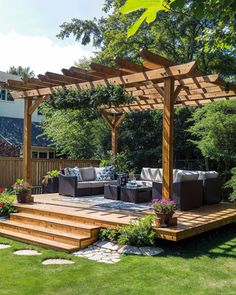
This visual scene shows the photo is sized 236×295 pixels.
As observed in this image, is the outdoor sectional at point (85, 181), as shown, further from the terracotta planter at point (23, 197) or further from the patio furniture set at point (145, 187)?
the terracotta planter at point (23, 197)

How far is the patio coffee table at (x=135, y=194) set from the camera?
9352 millimetres

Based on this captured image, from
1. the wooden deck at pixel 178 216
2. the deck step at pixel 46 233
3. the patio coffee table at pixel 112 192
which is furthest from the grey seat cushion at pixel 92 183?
the deck step at pixel 46 233

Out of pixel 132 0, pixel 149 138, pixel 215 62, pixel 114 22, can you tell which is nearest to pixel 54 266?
pixel 132 0

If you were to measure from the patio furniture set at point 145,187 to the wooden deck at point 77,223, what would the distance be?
377mm

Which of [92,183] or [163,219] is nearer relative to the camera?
[163,219]

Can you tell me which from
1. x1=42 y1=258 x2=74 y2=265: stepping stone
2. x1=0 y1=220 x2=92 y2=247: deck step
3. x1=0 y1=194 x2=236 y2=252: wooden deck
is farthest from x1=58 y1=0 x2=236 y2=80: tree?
x1=42 y1=258 x2=74 y2=265: stepping stone

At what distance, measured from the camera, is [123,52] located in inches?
688

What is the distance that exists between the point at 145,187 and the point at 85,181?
2.35 metres

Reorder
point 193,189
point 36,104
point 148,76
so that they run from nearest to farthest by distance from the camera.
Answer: point 148,76, point 193,189, point 36,104

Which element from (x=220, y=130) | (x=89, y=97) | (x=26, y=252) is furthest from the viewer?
(x=220, y=130)

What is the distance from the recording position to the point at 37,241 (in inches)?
265

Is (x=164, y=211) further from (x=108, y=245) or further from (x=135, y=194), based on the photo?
(x=135, y=194)

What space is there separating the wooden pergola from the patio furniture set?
1.33m

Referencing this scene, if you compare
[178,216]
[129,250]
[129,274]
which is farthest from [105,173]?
[129,274]
